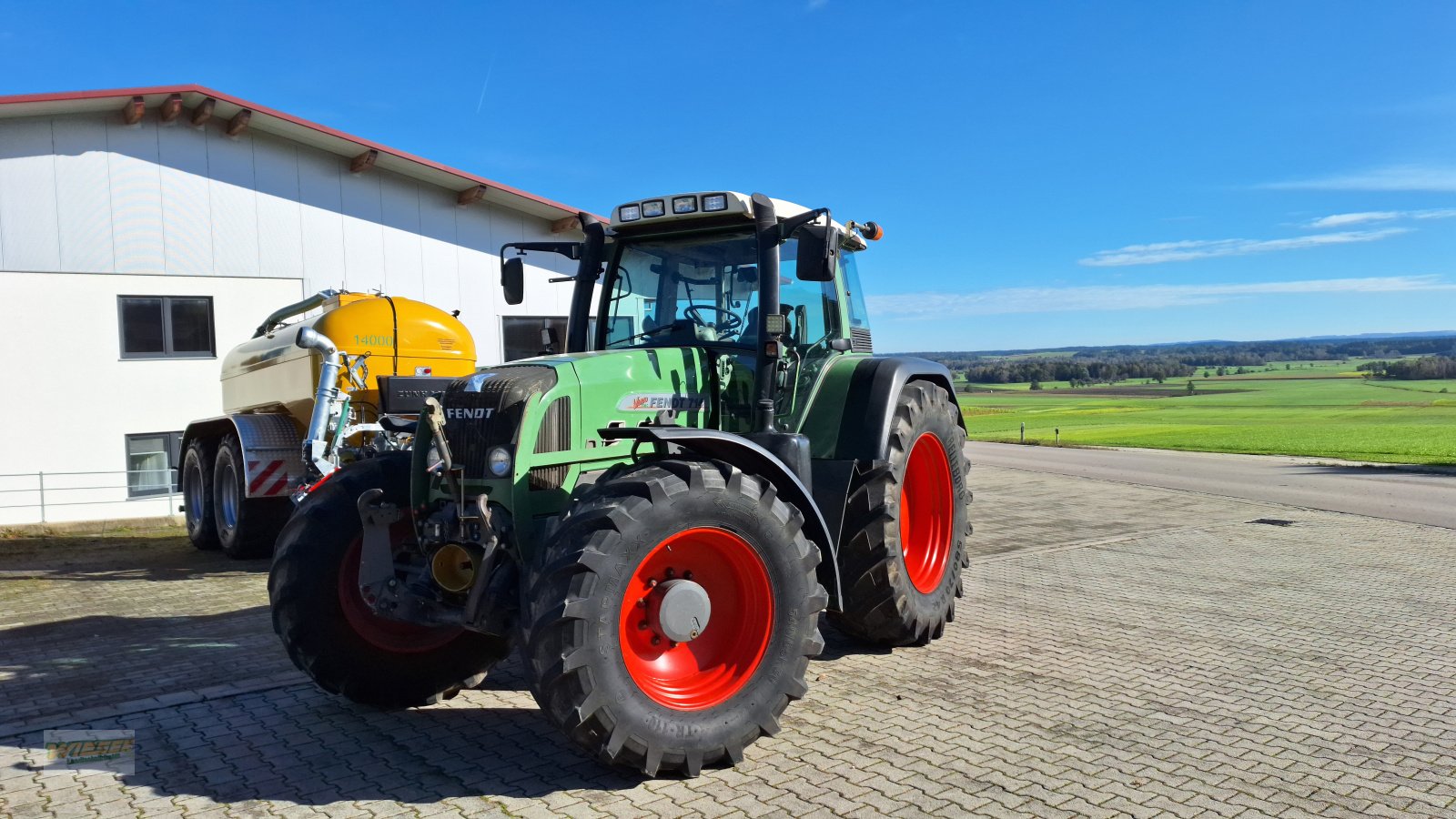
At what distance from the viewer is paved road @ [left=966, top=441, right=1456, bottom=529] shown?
1489 cm

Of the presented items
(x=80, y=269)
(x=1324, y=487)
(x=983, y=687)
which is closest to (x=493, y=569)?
(x=983, y=687)

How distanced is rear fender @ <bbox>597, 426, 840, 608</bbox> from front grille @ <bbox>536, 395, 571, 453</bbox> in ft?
0.59

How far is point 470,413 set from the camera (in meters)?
4.88

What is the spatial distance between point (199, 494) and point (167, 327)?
123 inches

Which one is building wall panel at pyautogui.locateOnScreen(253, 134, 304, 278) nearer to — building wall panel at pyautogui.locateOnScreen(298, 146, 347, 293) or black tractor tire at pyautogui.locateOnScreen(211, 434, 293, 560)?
building wall panel at pyautogui.locateOnScreen(298, 146, 347, 293)

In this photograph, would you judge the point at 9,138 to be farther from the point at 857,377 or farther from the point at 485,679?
the point at 857,377

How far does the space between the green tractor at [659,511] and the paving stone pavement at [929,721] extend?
13.1 inches

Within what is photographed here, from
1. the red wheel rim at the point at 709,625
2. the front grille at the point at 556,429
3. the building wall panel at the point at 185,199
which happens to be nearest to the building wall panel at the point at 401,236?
the building wall panel at the point at 185,199

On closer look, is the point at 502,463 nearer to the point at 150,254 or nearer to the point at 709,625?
the point at 709,625

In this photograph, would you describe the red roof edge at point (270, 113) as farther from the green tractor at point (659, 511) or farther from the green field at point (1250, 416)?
the green field at point (1250, 416)

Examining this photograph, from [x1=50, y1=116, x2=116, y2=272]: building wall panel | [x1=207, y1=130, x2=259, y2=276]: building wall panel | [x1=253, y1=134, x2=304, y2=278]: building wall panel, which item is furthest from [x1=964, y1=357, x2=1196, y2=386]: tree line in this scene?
[x1=50, y1=116, x2=116, y2=272]: building wall panel

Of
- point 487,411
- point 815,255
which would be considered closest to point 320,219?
point 487,411

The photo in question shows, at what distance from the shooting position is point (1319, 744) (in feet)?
15.0

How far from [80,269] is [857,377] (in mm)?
11555
